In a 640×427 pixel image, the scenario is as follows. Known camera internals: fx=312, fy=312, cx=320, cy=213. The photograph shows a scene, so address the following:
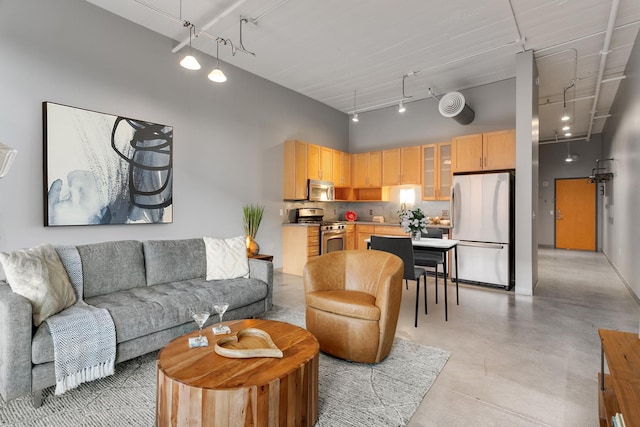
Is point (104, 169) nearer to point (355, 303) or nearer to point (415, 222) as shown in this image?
point (355, 303)

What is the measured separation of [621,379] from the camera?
127 centimetres

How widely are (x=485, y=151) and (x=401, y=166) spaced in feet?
5.21

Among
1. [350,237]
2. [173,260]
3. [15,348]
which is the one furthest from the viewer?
[350,237]

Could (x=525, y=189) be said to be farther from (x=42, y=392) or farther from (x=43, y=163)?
(x=43, y=163)

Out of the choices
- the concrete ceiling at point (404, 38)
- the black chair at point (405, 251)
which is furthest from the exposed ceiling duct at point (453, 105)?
the black chair at point (405, 251)

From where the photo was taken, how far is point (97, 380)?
2123mm

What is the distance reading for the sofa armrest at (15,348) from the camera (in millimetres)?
1736

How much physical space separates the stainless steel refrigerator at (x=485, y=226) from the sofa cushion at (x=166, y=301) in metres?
3.41

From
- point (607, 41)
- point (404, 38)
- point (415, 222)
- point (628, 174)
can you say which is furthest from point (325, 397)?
point (628, 174)

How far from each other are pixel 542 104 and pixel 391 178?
3429 millimetres

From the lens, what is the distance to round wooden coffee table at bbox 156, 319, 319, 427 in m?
1.36

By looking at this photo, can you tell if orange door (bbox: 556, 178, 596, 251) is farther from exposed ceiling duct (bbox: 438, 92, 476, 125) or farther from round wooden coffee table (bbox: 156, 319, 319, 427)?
round wooden coffee table (bbox: 156, 319, 319, 427)

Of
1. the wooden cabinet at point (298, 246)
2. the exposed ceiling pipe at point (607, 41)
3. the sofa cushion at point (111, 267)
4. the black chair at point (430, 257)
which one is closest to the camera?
the sofa cushion at point (111, 267)

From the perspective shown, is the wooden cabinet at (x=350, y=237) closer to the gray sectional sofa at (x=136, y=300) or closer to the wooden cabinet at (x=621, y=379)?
the gray sectional sofa at (x=136, y=300)
